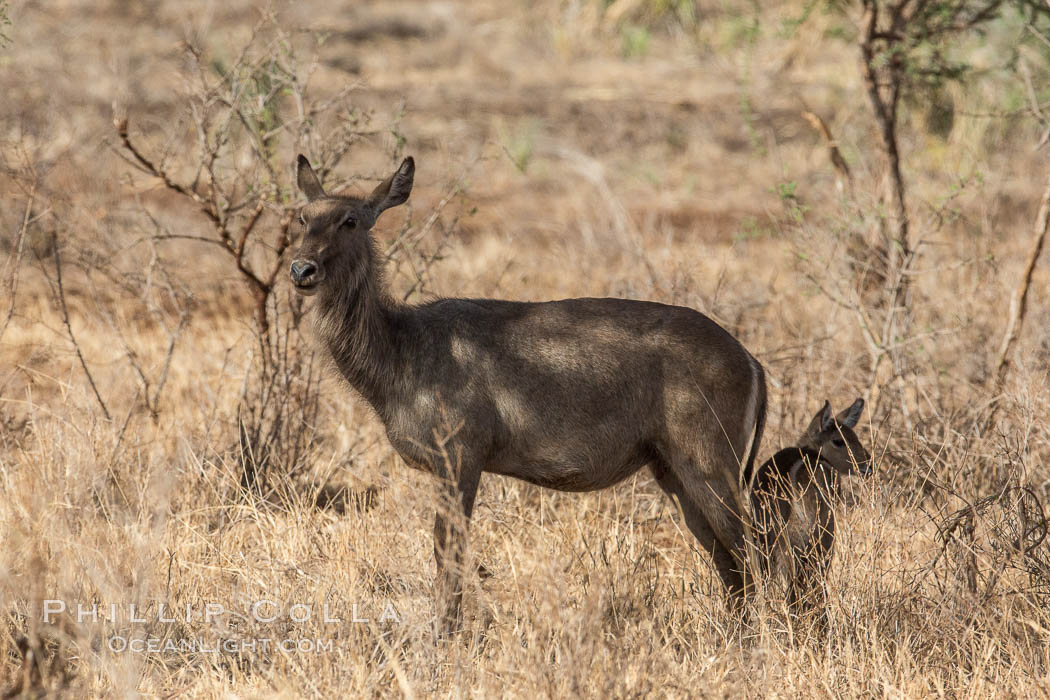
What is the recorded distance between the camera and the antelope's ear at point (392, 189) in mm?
5515

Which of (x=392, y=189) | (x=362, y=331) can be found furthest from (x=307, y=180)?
(x=362, y=331)

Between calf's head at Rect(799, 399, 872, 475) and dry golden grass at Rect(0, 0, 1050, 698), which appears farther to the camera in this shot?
calf's head at Rect(799, 399, 872, 475)

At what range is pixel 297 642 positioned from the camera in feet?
15.5

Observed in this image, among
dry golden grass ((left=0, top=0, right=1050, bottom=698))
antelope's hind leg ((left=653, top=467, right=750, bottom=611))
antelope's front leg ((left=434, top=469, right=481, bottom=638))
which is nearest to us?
dry golden grass ((left=0, top=0, right=1050, bottom=698))

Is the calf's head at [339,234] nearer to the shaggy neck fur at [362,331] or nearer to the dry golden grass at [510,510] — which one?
the shaggy neck fur at [362,331]

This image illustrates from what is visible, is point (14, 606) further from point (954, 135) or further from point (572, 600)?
point (954, 135)

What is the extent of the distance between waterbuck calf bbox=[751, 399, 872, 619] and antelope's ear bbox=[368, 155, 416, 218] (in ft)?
7.77

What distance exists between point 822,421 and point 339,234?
2.71 m

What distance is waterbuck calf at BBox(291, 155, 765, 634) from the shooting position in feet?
17.4

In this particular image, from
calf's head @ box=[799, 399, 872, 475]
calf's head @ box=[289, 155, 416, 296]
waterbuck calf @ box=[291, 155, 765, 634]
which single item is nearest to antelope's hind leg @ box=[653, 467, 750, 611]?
waterbuck calf @ box=[291, 155, 765, 634]

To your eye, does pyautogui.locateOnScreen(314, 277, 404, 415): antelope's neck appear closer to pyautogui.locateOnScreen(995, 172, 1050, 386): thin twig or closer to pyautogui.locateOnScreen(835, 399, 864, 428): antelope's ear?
A: pyautogui.locateOnScreen(835, 399, 864, 428): antelope's ear

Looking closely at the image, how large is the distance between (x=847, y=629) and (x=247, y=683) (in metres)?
2.63

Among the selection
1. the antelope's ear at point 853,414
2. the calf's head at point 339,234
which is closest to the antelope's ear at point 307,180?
the calf's head at point 339,234

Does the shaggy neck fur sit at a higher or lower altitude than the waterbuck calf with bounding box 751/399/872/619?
higher
